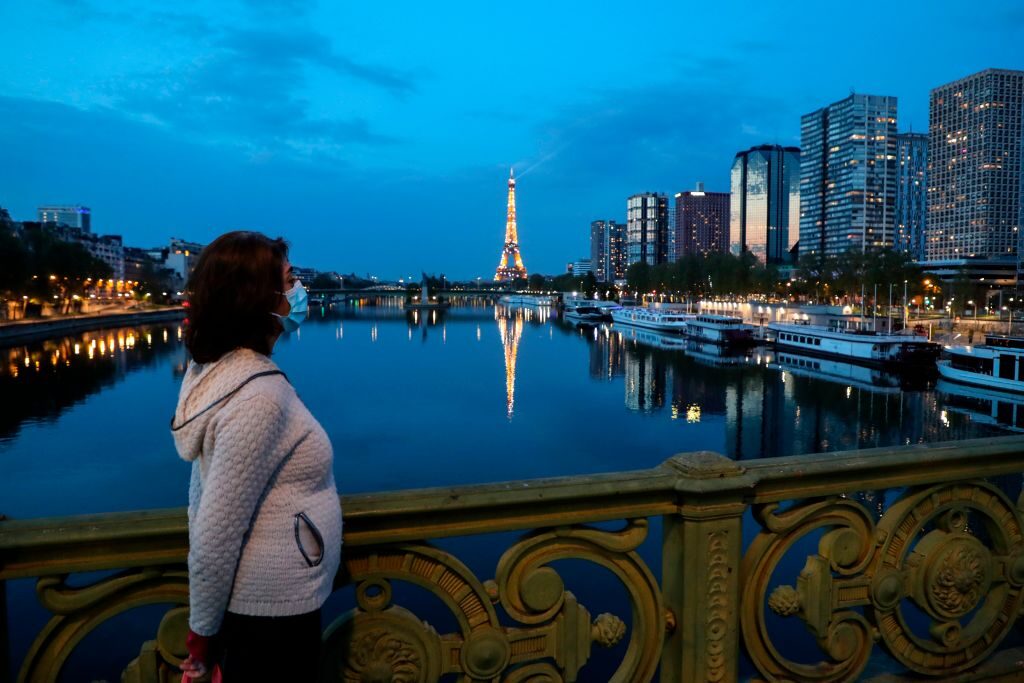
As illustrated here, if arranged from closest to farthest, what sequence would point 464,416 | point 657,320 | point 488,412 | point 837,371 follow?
point 464,416 → point 488,412 → point 837,371 → point 657,320

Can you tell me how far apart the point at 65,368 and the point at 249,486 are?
201ft

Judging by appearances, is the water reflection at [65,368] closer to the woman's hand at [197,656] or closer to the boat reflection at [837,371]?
the woman's hand at [197,656]

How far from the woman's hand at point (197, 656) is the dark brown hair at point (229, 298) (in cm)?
81

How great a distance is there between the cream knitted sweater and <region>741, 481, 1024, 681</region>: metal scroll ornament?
1745mm

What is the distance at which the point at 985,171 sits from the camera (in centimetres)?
18550

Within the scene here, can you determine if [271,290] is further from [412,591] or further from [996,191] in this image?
[996,191]

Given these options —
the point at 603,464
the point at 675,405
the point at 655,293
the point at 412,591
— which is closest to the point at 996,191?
the point at 655,293

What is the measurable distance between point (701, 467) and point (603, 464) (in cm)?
2499

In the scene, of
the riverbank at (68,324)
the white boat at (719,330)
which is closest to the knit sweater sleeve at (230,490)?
the riverbank at (68,324)

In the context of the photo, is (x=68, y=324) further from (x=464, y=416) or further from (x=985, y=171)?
(x=985, y=171)

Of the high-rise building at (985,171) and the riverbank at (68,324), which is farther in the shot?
the high-rise building at (985,171)

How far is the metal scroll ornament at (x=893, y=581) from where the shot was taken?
9.86 feet

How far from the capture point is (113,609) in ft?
7.63

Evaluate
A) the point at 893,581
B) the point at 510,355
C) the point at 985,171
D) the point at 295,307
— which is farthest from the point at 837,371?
the point at 985,171
